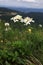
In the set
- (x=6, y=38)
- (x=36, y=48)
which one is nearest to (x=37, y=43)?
(x=36, y=48)

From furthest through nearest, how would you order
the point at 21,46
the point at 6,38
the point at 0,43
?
the point at 6,38 → the point at 0,43 → the point at 21,46

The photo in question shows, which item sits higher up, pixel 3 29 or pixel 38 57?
pixel 3 29

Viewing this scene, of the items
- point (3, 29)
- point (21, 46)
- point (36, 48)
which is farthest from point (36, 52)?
point (3, 29)

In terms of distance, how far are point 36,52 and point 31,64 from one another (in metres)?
0.85

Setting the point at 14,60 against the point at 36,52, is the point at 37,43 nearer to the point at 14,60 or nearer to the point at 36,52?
the point at 36,52

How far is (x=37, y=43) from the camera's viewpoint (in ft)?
20.1

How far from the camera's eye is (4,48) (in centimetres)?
543

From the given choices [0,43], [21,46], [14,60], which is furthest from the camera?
[0,43]

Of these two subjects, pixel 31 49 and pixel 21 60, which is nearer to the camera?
pixel 21 60

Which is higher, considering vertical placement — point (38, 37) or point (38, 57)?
point (38, 37)

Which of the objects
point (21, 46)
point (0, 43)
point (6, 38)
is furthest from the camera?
point (6, 38)

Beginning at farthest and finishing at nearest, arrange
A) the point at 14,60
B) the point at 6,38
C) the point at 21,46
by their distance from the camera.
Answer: the point at 6,38
the point at 21,46
the point at 14,60

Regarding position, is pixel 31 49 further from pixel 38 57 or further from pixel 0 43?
pixel 0 43

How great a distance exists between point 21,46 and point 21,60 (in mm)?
343
